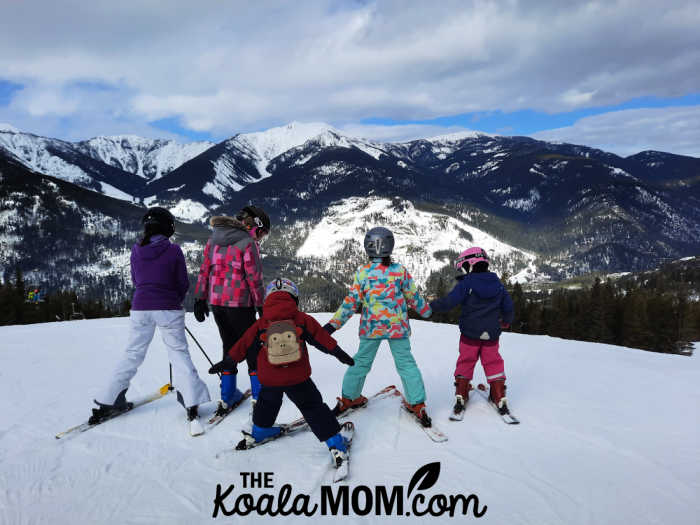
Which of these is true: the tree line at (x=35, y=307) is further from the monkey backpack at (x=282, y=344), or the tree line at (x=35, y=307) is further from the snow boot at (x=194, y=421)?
the monkey backpack at (x=282, y=344)

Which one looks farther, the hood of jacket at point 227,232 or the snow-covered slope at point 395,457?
the hood of jacket at point 227,232

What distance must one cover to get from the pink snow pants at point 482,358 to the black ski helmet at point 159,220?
387 centimetres

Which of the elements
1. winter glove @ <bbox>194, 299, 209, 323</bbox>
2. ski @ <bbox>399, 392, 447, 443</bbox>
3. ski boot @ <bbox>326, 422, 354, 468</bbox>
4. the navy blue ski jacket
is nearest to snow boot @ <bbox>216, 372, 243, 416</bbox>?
winter glove @ <bbox>194, 299, 209, 323</bbox>

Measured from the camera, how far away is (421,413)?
14.1ft

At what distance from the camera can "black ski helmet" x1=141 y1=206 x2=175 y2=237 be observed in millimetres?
4461

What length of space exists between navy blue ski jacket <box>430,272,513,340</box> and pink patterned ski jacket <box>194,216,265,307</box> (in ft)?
7.11

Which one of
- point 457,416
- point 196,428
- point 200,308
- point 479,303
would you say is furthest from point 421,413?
point 200,308

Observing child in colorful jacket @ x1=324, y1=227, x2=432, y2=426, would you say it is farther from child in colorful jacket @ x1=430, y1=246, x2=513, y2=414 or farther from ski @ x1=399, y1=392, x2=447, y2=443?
child in colorful jacket @ x1=430, y1=246, x2=513, y2=414

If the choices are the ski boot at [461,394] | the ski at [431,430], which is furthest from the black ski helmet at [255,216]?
the ski boot at [461,394]

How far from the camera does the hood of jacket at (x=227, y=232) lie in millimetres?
4496

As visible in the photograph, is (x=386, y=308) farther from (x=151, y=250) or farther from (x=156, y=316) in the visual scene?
(x=151, y=250)

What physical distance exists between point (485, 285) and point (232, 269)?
3.02 metres

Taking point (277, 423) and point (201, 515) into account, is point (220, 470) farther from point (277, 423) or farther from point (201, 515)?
point (277, 423)

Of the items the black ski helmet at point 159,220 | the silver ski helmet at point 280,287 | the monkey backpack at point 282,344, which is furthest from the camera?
the black ski helmet at point 159,220
